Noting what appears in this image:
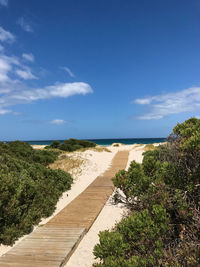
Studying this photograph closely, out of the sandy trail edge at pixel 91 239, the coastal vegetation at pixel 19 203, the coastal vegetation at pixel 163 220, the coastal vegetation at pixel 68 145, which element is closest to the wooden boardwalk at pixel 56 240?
the sandy trail edge at pixel 91 239

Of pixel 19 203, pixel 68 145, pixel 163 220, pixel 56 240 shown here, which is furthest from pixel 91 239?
pixel 68 145

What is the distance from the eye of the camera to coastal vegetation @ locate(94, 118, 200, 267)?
7.58 feet

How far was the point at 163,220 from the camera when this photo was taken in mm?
2543

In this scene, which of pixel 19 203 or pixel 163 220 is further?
pixel 19 203

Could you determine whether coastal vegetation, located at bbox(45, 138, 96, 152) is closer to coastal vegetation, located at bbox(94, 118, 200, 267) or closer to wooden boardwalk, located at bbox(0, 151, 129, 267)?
wooden boardwalk, located at bbox(0, 151, 129, 267)

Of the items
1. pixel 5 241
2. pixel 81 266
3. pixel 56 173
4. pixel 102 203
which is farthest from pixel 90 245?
pixel 56 173

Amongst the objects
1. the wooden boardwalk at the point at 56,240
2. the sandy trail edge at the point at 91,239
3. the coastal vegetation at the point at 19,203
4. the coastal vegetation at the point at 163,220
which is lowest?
the sandy trail edge at the point at 91,239

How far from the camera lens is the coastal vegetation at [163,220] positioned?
91.0 inches

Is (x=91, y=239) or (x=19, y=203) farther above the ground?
(x=19, y=203)

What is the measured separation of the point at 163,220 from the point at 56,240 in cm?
290

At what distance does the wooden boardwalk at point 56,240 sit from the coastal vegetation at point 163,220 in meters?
1.26

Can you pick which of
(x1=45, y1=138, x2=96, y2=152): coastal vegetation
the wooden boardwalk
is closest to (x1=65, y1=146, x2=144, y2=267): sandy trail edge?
the wooden boardwalk

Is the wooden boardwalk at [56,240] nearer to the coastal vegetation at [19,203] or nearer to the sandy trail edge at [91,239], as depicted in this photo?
the sandy trail edge at [91,239]

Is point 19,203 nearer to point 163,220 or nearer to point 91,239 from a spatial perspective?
point 91,239
